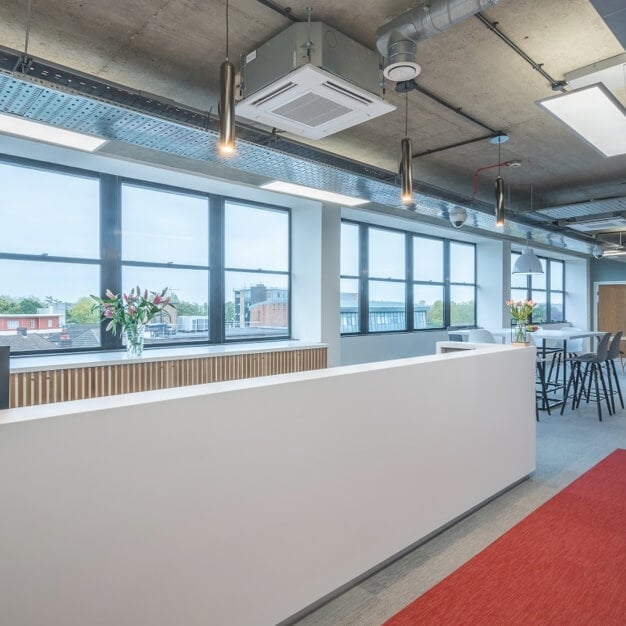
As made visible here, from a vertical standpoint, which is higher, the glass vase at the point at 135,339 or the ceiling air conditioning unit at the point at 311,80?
the ceiling air conditioning unit at the point at 311,80

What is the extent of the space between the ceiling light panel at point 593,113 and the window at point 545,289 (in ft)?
23.8

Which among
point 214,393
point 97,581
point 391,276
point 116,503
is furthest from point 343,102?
point 391,276

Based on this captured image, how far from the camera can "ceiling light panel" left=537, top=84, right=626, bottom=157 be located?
2.77 metres

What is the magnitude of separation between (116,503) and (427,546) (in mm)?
1899

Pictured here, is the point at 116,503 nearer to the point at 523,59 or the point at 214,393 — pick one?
the point at 214,393

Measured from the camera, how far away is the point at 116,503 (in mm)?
1504

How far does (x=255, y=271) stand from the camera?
594 centimetres

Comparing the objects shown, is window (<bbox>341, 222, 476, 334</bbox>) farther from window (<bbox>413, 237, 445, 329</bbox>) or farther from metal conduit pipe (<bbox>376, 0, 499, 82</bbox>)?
metal conduit pipe (<bbox>376, 0, 499, 82</bbox>)

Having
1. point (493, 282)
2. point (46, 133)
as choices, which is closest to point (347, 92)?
point (46, 133)

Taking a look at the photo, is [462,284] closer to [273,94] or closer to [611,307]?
[611,307]

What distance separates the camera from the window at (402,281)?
23.6 ft

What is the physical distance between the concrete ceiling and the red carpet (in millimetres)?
2667

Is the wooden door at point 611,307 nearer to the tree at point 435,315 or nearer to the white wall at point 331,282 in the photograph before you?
the tree at point 435,315

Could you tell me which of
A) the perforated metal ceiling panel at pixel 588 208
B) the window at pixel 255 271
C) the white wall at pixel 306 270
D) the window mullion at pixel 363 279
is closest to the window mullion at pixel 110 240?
A: the window at pixel 255 271
